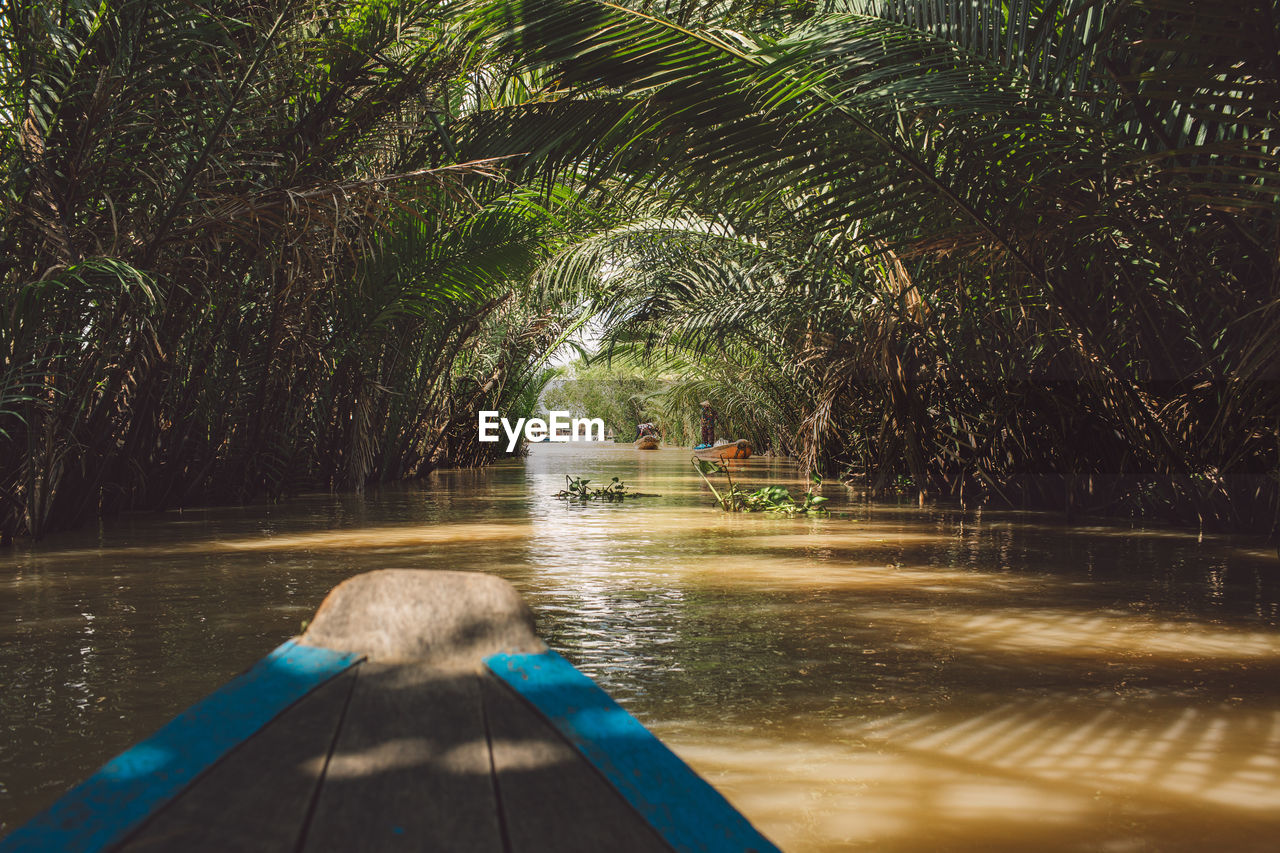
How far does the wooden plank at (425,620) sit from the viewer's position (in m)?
1.37

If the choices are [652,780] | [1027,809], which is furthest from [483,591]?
[1027,809]

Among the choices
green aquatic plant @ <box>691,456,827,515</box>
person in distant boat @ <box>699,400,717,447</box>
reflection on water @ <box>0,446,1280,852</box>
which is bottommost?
reflection on water @ <box>0,446,1280,852</box>

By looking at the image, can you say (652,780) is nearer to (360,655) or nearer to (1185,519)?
(360,655)

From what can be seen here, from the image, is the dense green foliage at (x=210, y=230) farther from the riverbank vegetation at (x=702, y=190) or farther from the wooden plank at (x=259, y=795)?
the wooden plank at (x=259, y=795)

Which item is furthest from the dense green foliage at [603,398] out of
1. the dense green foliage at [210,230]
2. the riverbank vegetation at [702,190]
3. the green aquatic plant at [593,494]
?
the riverbank vegetation at [702,190]

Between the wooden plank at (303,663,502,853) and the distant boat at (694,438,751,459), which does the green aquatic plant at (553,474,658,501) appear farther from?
the wooden plank at (303,663,502,853)

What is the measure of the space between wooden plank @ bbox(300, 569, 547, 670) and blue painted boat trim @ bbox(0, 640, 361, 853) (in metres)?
0.03

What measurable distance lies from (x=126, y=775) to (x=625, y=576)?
423 cm

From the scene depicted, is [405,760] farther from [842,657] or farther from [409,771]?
[842,657]

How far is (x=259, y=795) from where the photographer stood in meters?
1.08

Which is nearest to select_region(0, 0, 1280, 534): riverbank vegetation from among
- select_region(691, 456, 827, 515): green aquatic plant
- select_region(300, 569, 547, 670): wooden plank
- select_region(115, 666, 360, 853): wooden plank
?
select_region(691, 456, 827, 515): green aquatic plant

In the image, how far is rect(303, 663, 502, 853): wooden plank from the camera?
3.36 ft

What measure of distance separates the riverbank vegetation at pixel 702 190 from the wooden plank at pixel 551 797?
3.43m

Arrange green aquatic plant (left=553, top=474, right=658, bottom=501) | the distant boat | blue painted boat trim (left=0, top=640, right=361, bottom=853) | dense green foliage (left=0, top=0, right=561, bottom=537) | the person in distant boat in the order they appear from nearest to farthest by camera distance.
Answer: blue painted boat trim (left=0, top=640, right=361, bottom=853)
dense green foliage (left=0, top=0, right=561, bottom=537)
green aquatic plant (left=553, top=474, right=658, bottom=501)
the distant boat
the person in distant boat
